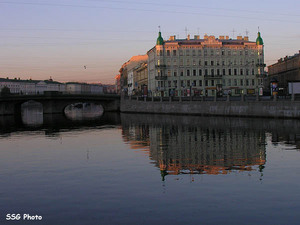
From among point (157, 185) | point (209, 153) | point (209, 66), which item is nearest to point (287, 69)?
point (209, 66)

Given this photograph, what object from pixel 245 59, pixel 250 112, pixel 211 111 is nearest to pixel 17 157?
pixel 250 112

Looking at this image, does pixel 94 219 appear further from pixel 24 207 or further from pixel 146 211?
pixel 24 207

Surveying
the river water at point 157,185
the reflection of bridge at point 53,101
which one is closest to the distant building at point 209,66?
the reflection of bridge at point 53,101

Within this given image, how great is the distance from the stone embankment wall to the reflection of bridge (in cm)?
1735

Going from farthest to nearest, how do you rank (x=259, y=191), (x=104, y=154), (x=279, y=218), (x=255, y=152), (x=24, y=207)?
(x=104, y=154) < (x=255, y=152) < (x=259, y=191) < (x=24, y=207) < (x=279, y=218)

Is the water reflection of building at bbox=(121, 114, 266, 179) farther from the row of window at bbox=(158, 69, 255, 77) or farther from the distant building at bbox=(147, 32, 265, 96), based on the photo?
the row of window at bbox=(158, 69, 255, 77)

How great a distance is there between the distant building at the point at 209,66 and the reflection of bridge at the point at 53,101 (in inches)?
540

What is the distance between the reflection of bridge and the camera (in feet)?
306

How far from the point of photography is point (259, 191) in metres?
13.6

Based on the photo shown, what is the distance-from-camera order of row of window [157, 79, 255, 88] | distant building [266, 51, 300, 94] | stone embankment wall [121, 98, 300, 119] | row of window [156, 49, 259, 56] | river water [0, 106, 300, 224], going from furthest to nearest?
distant building [266, 51, 300, 94] → row of window [157, 79, 255, 88] → row of window [156, 49, 259, 56] → stone embankment wall [121, 98, 300, 119] → river water [0, 106, 300, 224]

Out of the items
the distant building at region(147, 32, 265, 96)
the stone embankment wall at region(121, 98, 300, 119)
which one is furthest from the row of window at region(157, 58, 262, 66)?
the stone embankment wall at region(121, 98, 300, 119)

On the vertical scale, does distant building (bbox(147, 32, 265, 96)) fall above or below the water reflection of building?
above

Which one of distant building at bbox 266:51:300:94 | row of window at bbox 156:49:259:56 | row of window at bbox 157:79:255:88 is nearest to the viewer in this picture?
row of window at bbox 156:49:259:56

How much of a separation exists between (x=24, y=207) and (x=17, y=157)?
12.1m
